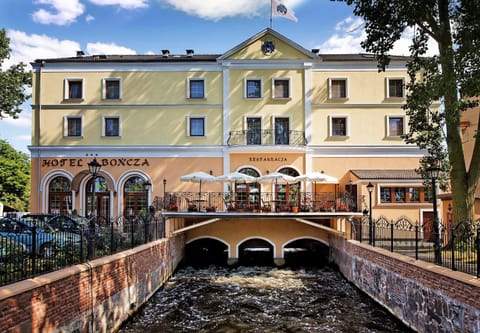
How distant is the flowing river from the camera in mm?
11305

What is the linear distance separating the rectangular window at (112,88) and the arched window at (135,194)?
18.1ft

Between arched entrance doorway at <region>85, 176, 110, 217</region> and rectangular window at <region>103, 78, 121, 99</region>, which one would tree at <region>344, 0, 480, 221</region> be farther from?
arched entrance doorway at <region>85, 176, 110, 217</region>

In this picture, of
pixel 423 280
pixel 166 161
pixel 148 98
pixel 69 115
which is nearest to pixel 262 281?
pixel 423 280

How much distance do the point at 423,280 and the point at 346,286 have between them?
278 inches

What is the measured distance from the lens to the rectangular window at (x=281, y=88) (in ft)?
81.8

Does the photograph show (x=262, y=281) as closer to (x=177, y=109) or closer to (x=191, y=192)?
(x=191, y=192)

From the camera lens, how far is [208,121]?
81.0 ft

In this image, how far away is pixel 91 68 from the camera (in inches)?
985

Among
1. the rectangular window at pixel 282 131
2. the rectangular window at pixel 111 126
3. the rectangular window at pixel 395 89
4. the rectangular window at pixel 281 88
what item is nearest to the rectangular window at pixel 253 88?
the rectangular window at pixel 281 88

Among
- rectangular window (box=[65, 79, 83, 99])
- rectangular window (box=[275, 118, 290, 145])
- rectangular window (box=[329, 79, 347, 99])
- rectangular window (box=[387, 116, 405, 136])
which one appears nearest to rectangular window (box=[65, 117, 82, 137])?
rectangular window (box=[65, 79, 83, 99])

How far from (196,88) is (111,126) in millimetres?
5949

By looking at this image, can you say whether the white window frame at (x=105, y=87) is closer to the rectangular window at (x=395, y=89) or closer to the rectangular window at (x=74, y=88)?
the rectangular window at (x=74, y=88)

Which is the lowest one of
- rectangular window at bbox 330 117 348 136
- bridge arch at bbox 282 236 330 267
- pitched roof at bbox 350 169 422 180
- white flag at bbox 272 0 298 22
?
bridge arch at bbox 282 236 330 267

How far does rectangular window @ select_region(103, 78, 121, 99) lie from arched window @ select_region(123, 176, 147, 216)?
18.1 feet
